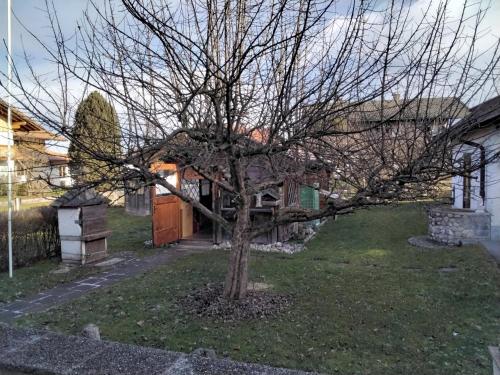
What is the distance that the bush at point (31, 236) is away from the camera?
7.29 meters

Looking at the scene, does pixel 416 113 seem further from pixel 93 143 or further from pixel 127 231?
pixel 127 231

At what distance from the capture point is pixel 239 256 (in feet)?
17.3

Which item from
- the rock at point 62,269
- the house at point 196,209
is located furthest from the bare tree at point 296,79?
the house at point 196,209

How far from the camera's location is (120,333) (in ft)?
14.4

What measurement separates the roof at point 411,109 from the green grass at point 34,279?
18.4 feet

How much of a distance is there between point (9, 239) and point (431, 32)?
708 cm

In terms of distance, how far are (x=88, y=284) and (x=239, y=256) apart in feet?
9.74

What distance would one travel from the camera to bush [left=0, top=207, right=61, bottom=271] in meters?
7.29

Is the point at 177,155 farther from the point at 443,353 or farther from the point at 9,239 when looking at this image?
the point at 9,239

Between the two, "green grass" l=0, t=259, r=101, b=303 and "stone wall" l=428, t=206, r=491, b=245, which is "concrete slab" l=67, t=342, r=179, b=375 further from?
"stone wall" l=428, t=206, r=491, b=245

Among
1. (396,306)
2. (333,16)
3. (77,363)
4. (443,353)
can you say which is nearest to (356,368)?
(443,353)

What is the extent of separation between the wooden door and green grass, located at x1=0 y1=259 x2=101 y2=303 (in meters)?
2.39

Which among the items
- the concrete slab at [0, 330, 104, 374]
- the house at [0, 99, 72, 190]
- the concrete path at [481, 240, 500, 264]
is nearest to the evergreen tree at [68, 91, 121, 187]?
the house at [0, 99, 72, 190]

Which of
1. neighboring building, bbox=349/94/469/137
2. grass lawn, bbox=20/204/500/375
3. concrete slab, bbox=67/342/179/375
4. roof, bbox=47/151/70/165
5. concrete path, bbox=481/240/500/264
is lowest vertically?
grass lawn, bbox=20/204/500/375
